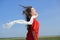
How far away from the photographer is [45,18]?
2.38 metres

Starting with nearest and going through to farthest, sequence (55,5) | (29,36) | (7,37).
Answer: (29,36)
(7,37)
(55,5)

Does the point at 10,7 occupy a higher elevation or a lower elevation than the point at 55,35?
higher

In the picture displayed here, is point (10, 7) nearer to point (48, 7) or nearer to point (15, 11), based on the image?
point (15, 11)

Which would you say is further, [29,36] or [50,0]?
[50,0]

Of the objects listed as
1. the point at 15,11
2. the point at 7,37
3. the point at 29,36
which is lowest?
the point at 7,37

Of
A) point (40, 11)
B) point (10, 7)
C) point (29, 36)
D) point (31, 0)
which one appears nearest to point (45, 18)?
point (40, 11)

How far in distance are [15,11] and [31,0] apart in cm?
24

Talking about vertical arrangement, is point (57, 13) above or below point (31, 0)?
below

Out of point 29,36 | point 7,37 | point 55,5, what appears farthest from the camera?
point 55,5

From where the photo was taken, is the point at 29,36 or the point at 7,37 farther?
the point at 7,37

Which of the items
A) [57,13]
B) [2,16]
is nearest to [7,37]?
[2,16]

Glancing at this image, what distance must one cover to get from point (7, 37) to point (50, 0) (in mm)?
705

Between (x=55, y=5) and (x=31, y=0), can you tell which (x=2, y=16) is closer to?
(x=31, y=0)

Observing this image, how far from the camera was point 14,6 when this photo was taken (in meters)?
2.34
